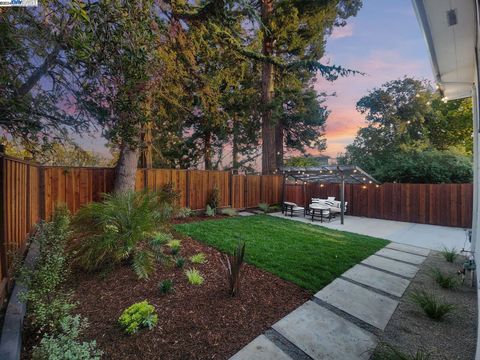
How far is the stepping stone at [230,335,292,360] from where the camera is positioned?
1.91 meters

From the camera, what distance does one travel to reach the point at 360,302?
2879 millimetres

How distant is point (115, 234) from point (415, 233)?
28.2 ft

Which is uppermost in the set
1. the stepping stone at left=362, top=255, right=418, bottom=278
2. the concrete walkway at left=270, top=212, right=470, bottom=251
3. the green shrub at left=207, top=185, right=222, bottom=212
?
the green shrub at left=207, top=185, right=222, bottom=212

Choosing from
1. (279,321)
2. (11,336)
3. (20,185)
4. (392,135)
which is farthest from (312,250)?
(392,135)

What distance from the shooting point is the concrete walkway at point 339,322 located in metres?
2.00

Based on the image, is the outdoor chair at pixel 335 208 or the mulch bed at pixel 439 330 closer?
the mulch bed at pixel 439 330

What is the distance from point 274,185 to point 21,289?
10790 mm

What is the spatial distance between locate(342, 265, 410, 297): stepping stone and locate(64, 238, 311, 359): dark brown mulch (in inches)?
46.1

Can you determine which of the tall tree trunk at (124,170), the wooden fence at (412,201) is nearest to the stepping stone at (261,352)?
the tall tree trunk at (124,170)

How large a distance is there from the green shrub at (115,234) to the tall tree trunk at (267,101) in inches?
380

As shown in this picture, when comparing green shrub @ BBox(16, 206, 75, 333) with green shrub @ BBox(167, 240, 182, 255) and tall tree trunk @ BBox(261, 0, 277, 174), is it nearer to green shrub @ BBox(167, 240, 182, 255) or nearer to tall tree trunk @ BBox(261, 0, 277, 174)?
green shrub @ BBox(167, 240, 182, 255)

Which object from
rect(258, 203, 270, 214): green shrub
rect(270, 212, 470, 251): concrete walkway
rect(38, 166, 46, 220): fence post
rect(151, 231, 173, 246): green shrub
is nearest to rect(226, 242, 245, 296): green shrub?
rect(151, 231, 173, 246): green shrub

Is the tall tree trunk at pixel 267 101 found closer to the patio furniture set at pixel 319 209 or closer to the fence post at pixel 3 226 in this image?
the patio furniture set at pixel 319 209

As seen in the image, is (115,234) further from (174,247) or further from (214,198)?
(214,198)
